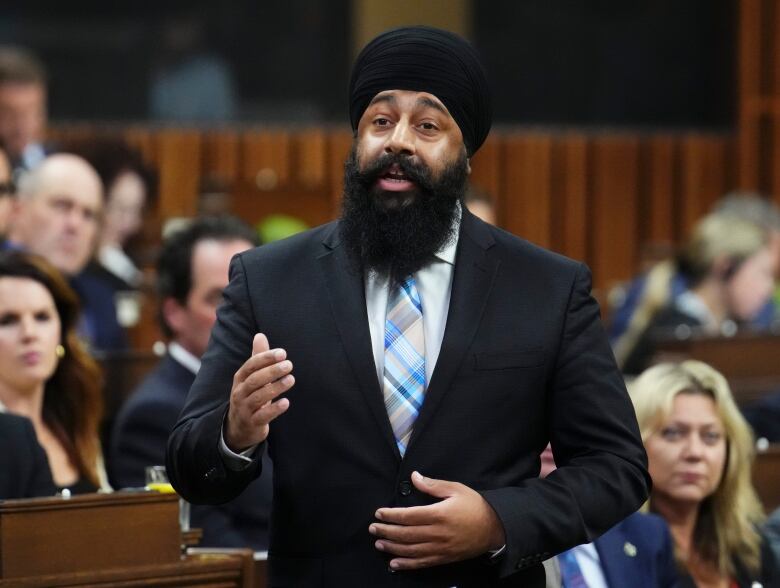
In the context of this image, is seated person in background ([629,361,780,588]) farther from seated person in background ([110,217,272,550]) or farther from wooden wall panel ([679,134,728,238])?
wooden wall panel ([679,134,728,238])

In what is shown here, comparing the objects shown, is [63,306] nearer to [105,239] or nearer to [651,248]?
[105,239]

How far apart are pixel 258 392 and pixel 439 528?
1.11ft

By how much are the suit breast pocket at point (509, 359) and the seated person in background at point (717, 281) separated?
480cm

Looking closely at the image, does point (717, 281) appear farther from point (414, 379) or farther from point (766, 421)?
point (414, 379)

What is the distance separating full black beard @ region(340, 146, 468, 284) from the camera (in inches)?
99.0

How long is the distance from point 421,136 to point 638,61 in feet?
28.7

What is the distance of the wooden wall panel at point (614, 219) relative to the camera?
1140cm

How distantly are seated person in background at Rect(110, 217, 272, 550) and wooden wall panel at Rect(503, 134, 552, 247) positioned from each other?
624cm

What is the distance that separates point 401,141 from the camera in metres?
2.47

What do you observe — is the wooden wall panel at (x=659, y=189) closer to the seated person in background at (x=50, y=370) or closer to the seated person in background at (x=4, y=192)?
the seated person in background at (x=4, y=192)

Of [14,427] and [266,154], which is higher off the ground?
[266,154]

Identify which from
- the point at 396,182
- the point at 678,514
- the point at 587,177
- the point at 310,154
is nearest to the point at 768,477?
the point at 678,514

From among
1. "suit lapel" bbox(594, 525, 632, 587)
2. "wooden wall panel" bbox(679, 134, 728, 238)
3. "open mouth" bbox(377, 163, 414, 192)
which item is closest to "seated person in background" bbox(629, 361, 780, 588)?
"suit lapel" bbox(594, 525, 632, 587)

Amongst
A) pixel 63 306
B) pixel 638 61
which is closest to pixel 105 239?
pixel 63 306
